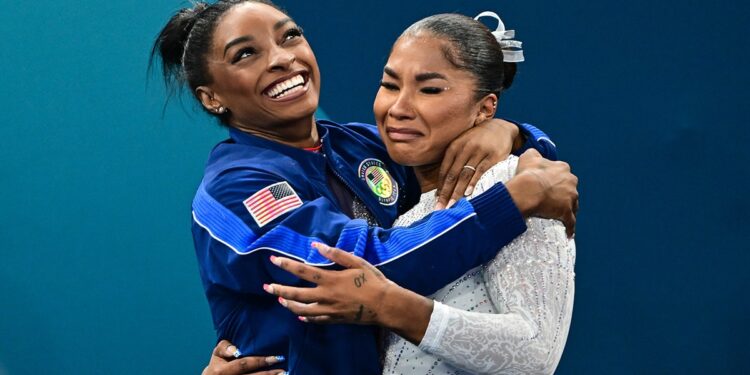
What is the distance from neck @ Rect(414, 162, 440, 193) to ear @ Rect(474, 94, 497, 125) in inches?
4.5

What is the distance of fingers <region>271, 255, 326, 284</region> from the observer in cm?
160

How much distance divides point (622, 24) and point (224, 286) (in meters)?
1.66

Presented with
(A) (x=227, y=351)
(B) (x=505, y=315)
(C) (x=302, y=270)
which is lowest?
(A) (x=227, y=351)

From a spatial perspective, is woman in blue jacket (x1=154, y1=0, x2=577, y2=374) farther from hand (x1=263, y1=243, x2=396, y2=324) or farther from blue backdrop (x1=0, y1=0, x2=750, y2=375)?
blue backdrop (x1=0, y1=0, x2=750, y2=375)

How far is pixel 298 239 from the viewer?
1.69m

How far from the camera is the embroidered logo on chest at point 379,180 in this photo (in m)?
2.04

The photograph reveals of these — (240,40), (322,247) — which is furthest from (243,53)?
(322,247)

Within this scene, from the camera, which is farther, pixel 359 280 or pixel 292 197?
pixel 292 197

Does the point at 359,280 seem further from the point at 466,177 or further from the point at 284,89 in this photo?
the point at 284,89

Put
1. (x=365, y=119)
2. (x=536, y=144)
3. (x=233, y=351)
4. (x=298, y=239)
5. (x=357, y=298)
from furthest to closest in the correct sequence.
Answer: (x=365, y=119), (x=536, y=144), (x=233, y=351), (x=298, y=239), (x=357, y=298)

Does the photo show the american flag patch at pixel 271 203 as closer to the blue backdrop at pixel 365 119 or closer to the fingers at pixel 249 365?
the fingers at pixel 249 365

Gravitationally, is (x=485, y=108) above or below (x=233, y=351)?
above

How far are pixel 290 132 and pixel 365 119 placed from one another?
1126 mm

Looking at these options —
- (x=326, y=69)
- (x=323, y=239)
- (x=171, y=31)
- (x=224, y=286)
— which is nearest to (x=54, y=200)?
(x=326, y=69)
